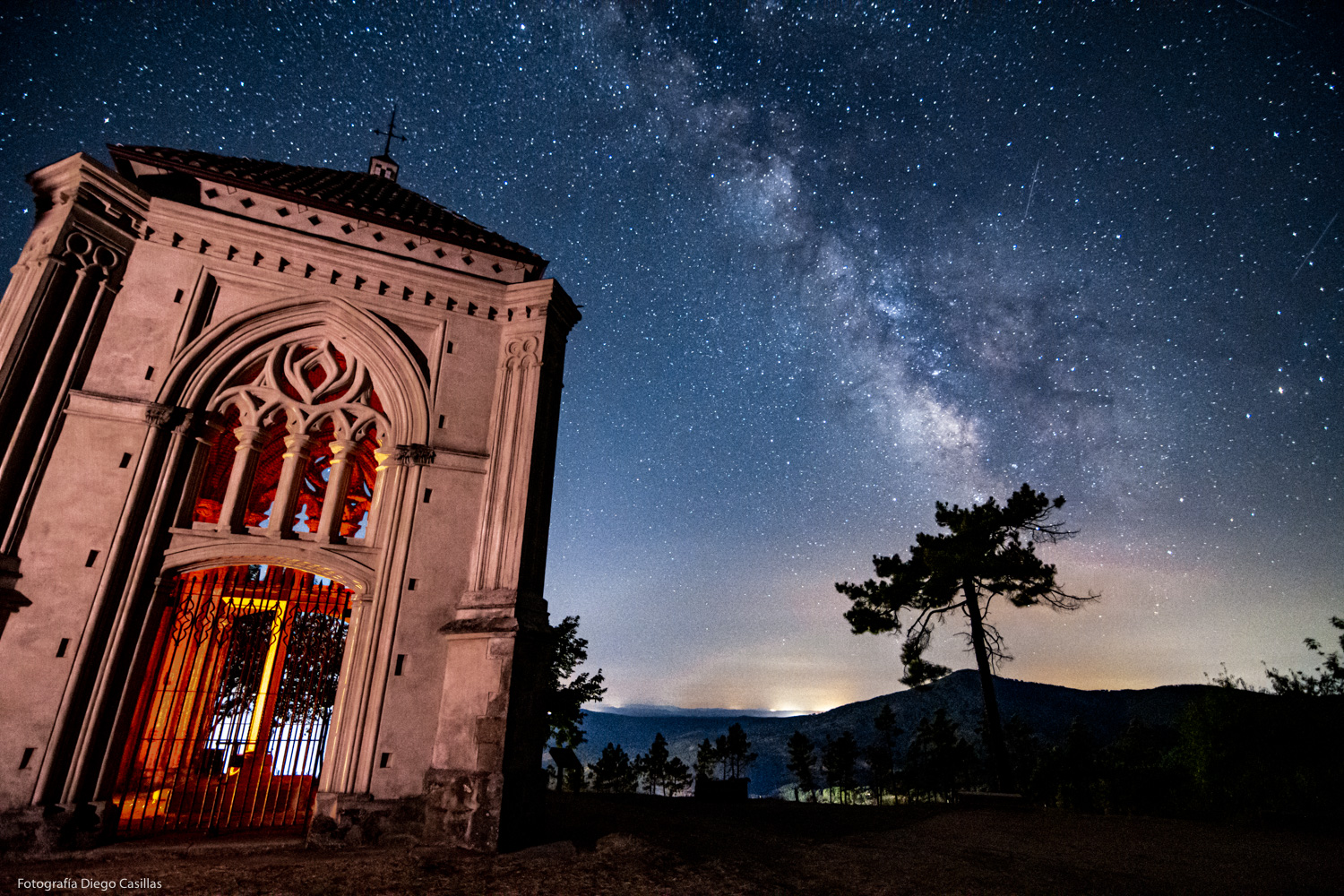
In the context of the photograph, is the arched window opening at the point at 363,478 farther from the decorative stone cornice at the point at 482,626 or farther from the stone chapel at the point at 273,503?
the decorative stone cornice at the point at 482,626

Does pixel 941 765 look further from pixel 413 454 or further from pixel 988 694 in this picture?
pixel 413 454

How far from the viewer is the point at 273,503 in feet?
33.9

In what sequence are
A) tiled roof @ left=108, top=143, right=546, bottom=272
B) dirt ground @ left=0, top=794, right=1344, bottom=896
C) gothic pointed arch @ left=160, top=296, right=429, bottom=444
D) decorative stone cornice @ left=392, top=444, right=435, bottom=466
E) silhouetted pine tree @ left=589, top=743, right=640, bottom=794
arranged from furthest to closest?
silhouetted pine tree @ left=589, top=743, right=640, bottom=794, tiled roof @ left=108, top=143, right=546, bottom=272, decorative stone cornice @ left=392, top=444, right=435, bottom=466, gothic pointed arch @ left=160, top=296, right=429, bottom=444, dirt ground @ left=0, top=794, right=1344, bottom=896

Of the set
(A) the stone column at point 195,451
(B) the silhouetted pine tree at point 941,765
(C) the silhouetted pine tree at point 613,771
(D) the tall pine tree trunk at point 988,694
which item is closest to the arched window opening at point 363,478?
(A) the stone column at point 195,451

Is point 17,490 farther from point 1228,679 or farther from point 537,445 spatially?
point 1228,679

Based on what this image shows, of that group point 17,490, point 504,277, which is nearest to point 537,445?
point 504,277

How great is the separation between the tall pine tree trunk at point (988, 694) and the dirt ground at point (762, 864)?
605 cm

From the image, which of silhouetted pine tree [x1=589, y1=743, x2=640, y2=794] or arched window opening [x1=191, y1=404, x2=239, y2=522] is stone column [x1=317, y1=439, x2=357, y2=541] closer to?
arched window opening [x1=191, y1=404, x2=239, y2=522]

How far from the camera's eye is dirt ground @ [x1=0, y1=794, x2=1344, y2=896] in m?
6.89

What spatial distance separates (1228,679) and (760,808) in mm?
22348

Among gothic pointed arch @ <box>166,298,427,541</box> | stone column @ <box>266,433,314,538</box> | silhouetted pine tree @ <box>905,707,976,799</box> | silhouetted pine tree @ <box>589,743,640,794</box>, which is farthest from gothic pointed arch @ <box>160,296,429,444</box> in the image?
silhouetted pine tree @ <box>905,707,976,799</box>

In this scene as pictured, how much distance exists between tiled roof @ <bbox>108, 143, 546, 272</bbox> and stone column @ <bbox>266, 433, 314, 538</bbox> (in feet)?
15.3

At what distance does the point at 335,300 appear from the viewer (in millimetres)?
11234

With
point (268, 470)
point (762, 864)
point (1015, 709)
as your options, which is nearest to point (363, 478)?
point (268, 470)
